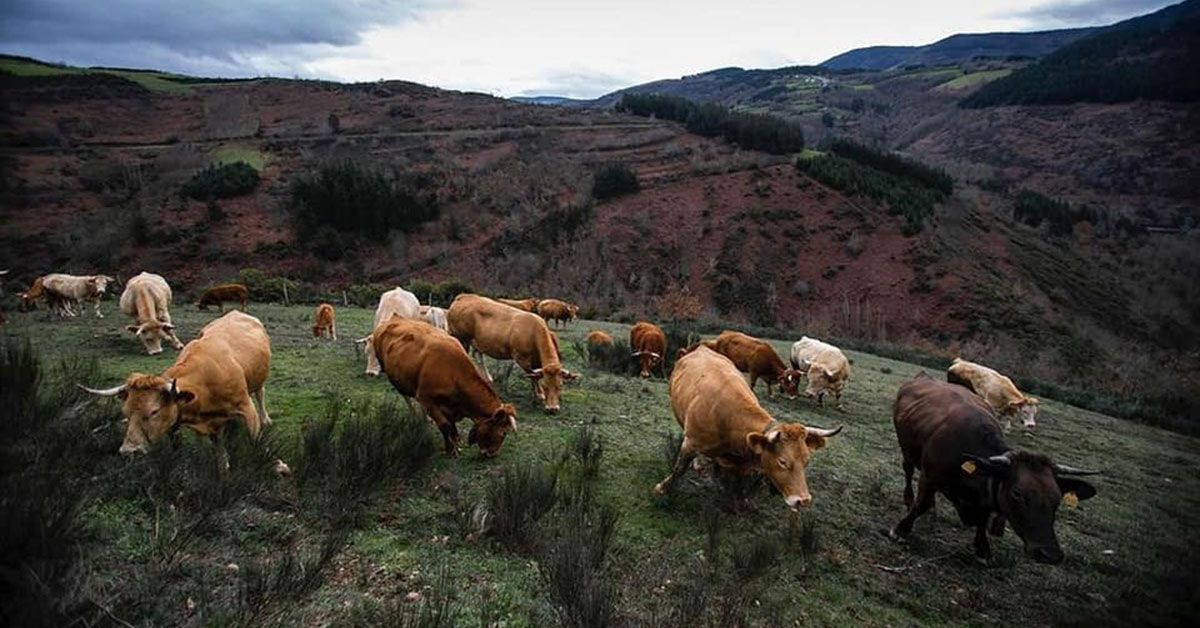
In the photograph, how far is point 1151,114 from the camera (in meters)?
94.6

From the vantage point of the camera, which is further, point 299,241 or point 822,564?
point 299,241

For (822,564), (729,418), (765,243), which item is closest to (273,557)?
(729,418)

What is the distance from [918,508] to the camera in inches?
278

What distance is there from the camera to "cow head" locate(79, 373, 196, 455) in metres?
5.80

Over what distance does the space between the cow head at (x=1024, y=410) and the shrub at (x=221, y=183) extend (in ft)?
185

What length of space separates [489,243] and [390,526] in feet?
155

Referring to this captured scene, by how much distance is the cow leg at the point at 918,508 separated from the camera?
23.0 ft

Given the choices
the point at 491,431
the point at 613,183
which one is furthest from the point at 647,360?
the point at 613,183

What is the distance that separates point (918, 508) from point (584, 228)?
49471 millimetres

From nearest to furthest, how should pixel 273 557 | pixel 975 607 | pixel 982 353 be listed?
pixel 273 557 < pixel 975 607 < pixel 982 353

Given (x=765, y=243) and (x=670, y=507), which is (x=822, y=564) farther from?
(x=765, y=243)

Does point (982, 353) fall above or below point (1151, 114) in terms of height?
below

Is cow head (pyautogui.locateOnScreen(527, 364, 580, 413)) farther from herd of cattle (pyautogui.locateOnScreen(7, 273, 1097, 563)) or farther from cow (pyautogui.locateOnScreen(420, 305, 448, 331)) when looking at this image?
cow (pyautogui.locateOnScreen(420, 305, 448, 331))

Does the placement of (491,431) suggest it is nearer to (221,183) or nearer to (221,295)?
(221,295)
